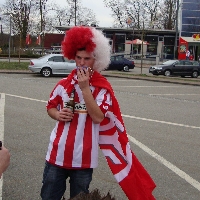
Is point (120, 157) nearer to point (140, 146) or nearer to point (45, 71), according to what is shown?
point (140, 146)

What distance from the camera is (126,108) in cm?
1043

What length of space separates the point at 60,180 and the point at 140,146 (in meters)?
3.74

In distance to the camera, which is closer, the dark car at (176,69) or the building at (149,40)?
the dark car at (176,69)

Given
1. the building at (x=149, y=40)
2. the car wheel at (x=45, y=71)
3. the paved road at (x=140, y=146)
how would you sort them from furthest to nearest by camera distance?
the building at (x=149, y=40) < the car wheel at (x=45, y=71) < the paved road at (x=140, y=146)

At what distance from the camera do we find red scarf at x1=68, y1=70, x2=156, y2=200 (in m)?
2.65

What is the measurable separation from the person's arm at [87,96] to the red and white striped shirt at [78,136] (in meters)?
0.08

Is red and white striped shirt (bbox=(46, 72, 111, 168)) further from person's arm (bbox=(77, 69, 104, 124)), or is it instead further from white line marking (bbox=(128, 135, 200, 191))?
white line marking (bbox=(128, 135, 200, 191))

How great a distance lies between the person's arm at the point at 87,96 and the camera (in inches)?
98.7

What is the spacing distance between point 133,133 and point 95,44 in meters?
4.83

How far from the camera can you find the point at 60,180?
8.99 ft

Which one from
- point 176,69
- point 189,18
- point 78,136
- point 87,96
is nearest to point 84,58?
point 87,96

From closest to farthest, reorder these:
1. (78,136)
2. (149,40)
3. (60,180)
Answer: (78,136)
(60,180)
(149,40)

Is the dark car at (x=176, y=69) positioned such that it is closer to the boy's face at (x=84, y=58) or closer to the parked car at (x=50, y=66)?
the parked car at (x=50, y=66)

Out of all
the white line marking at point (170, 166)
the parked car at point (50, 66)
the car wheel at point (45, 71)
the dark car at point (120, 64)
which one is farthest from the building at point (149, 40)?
the white line marking at point (170, 166)
